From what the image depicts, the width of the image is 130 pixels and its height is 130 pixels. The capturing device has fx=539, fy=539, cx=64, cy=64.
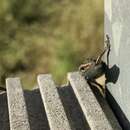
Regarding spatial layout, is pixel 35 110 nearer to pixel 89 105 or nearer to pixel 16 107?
pixel 16 107

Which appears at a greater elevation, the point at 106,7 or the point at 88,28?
the point at 88,28

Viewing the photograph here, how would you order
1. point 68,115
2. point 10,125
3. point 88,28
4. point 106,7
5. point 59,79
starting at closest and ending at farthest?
point 10,125 → point 68,115 → point 106,7 → point 59,79 → point 88,28

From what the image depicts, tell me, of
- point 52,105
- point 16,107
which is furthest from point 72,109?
point 16,107

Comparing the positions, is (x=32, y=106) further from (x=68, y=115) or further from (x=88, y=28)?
(x=88, y=28)

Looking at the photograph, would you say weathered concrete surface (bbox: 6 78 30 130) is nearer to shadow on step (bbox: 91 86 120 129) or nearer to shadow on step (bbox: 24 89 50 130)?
shadow on step (bbox: 24 89 50 130)

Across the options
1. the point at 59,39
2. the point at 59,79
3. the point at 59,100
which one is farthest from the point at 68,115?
the point at 59,39

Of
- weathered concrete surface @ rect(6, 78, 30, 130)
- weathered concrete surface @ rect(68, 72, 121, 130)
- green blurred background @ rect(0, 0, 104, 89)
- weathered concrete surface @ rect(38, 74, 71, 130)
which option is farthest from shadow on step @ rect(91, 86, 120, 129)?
green blurred background @ rect(0, 0, 104, 89)

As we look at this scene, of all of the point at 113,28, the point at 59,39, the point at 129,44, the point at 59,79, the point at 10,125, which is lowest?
the point at 10,125
